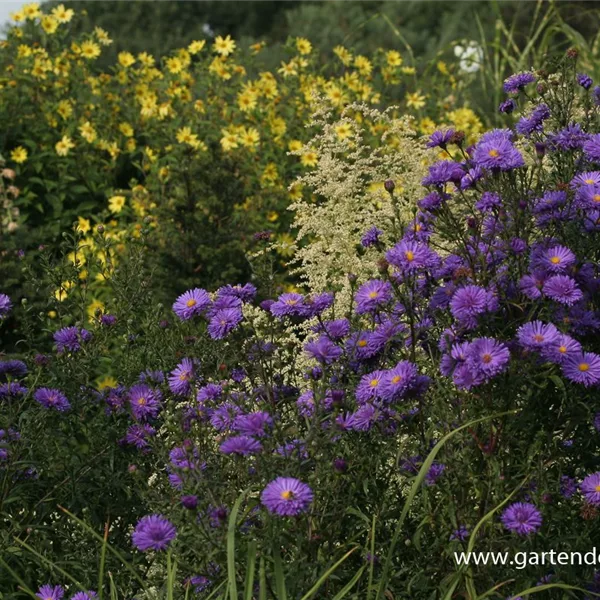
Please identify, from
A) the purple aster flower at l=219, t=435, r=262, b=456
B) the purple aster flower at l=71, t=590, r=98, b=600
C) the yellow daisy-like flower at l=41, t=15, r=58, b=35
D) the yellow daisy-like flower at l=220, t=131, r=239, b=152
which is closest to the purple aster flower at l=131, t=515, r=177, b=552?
the purple aster flower at l=219, t=435, r=262, b=456

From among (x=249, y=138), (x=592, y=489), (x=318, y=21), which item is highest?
(x=592, y=489)

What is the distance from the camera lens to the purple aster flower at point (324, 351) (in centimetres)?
243

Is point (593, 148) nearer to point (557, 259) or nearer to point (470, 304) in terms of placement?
point (557, 259)

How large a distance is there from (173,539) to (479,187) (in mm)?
1313

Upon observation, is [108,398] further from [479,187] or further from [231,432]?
[479,187]

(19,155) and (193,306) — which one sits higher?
(193,306)

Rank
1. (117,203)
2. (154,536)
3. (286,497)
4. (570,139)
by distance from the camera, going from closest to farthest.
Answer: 1. (286,497)
2. (154,536)
3. (570,139)
4. (117,203)

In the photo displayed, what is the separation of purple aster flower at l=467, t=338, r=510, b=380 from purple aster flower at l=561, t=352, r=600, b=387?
0.13 metres

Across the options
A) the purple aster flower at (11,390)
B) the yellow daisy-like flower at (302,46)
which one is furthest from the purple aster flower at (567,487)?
the yellow daisy-like flower at (302,46)

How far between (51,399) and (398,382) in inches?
40.9

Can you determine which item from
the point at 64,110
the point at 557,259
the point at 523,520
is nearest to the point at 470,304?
the point at 557,259

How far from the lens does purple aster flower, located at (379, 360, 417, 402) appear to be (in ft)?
7.53

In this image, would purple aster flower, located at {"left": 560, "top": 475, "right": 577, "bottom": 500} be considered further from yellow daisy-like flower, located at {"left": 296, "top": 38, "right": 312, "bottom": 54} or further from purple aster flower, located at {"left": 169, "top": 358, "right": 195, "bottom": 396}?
yellow daisy-like flower, located at {"left": 296, "top": 38, "right": 312, "bottom": 54}

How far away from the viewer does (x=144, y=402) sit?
2787 mm
